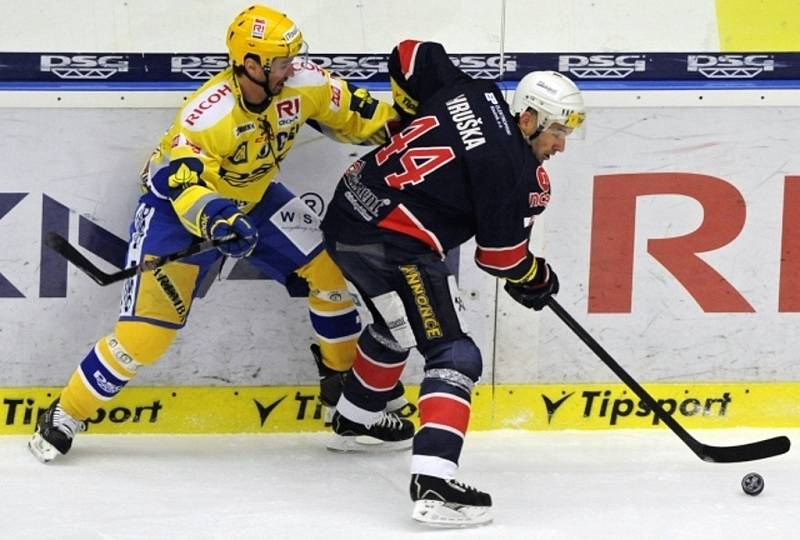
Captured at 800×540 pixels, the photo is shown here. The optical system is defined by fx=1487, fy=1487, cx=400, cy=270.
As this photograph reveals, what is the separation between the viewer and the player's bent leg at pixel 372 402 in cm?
459

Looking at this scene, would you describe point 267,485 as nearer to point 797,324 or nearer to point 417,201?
point 417,201

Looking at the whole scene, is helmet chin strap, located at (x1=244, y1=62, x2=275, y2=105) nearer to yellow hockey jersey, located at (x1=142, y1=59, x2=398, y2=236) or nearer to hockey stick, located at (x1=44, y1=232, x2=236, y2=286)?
yellow hockey jersey, located at (x1=142, y1=59, x2=398, y2=236)

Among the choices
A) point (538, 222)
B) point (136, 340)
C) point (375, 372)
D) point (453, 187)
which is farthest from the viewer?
point (538, 222)

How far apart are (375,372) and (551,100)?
1.04m

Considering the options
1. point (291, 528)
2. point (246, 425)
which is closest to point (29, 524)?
point (291, 528)

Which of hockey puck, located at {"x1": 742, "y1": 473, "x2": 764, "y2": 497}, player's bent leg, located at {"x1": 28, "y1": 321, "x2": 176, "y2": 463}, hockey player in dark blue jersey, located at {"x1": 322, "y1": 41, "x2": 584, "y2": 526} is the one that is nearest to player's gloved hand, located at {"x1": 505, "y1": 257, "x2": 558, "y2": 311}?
hockey player in dark blue jersey, located at {"x1": 322, "y1": 41, "x2": 584, "y2": 526}

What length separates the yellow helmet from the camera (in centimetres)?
428

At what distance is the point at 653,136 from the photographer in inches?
195

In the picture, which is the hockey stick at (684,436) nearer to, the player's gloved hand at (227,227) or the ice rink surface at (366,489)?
the ice rink surface at (366,489)

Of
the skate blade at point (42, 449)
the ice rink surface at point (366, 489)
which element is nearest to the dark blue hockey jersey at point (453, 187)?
the ice rink surface at point (366, 489)

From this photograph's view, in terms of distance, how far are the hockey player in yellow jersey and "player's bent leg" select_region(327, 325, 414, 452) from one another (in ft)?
0.23

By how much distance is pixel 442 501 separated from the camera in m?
4.06

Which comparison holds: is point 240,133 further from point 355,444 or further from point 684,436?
point 684,436

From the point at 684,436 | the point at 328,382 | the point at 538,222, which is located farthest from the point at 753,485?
the point at 328,382
